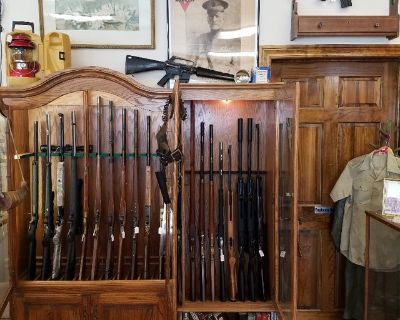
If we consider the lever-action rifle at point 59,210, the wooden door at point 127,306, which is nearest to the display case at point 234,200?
the wooden door at point 127,306

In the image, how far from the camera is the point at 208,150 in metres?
2.54

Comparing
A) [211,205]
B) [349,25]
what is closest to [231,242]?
[211,205]

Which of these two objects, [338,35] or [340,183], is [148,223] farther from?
[338,35]

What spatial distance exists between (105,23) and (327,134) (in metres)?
1.74

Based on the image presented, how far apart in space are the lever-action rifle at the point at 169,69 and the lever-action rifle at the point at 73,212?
1.60 feet

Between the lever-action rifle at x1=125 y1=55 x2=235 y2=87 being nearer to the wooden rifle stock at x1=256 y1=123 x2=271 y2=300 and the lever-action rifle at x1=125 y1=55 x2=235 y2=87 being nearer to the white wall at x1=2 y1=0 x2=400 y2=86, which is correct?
the white wall at x1=2 y1=0 x2=400 y2=86

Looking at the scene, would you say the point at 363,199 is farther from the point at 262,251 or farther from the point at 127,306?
the point at 127,306

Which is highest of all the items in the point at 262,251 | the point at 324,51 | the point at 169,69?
the point at 324,51

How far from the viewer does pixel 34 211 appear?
89.6 inches

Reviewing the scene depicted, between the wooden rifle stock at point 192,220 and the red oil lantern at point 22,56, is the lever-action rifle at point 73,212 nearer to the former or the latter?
the red oil lantern at point 22,56

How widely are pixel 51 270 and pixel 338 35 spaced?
7.61ft

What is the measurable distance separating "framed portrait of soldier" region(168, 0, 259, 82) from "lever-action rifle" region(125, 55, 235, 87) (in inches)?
3.8

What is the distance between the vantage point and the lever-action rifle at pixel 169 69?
8.03 ft

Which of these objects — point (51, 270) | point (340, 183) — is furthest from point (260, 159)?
point (51, 270)
